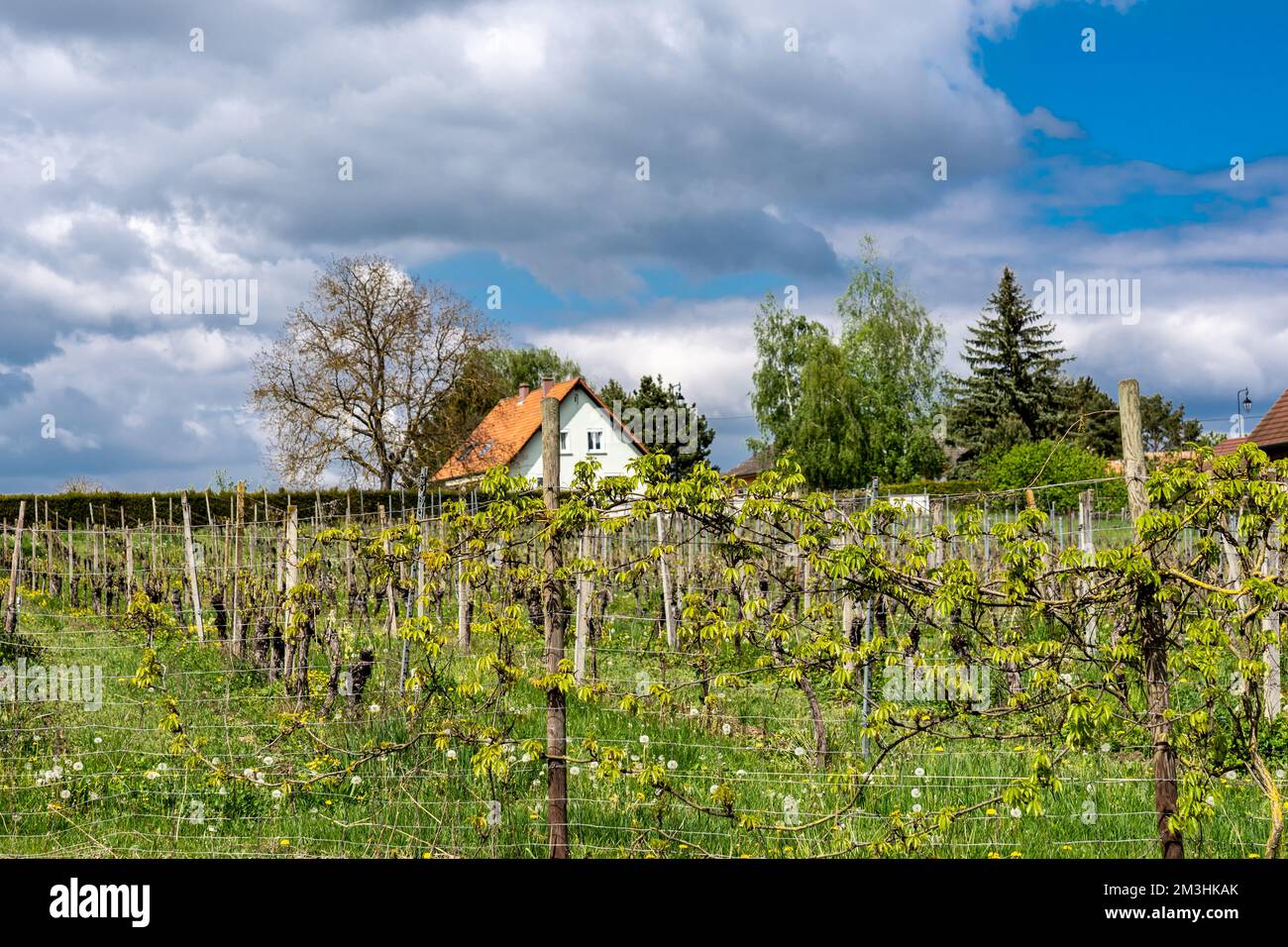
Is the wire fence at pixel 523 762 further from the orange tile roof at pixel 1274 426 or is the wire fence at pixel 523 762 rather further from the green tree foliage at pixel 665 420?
the green tree foliage at pixel 665 420

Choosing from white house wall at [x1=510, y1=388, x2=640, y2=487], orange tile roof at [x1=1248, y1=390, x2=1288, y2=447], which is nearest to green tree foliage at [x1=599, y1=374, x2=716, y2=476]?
white house wall at [x1=510, y1=388, x2=640, y2=487]

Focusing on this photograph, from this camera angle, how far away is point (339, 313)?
3944 centimetres

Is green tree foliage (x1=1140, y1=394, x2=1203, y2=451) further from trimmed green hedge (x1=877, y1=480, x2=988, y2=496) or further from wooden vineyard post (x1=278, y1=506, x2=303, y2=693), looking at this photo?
wooden vineyard post (x1=278, y1=506, x2=303, y2=693)

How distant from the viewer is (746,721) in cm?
830

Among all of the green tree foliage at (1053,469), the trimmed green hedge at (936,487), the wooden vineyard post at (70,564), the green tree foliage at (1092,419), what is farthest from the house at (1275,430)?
the wooden vineyard post at (70,564)

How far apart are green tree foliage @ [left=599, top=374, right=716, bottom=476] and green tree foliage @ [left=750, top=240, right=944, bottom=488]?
940cm

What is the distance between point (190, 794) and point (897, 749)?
4.71 m

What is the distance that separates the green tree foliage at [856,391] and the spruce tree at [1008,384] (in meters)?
6.53

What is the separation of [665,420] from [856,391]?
1492 cm

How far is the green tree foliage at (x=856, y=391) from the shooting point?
42.8 meters

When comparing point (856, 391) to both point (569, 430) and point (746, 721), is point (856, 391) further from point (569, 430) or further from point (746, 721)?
point (746, 721)

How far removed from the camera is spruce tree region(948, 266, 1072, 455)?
2112 inches

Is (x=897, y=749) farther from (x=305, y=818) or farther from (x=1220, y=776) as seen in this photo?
(x=305, y=818)
